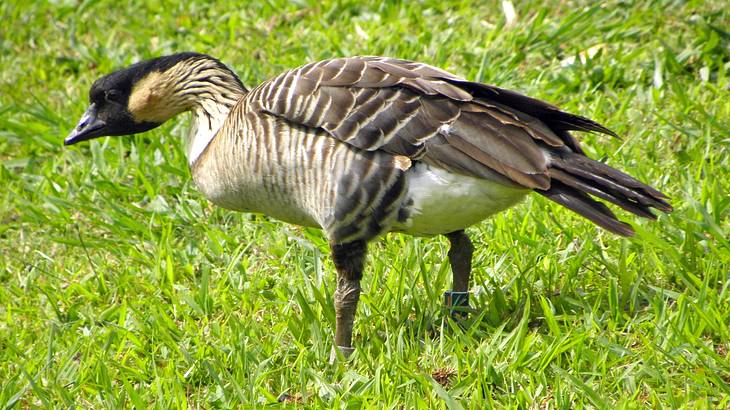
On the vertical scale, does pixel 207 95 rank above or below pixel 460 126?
below

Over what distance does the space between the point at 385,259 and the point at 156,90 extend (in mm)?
1477

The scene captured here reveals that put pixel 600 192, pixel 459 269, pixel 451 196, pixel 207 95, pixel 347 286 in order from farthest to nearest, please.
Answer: pixel 207 95, pixel 459 269, pixel 347 286, pixel 451 196, pixel 600 192

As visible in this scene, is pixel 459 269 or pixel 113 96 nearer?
pixel 459 269

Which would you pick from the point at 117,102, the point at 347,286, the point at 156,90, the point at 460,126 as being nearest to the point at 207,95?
the point at 156,90

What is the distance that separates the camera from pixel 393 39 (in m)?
7.15

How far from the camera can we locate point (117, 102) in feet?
16.9

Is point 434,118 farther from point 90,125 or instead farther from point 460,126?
point 90,125

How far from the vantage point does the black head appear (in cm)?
508

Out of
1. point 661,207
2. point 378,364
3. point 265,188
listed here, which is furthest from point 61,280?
point 661,207

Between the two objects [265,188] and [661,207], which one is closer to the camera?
[661,207]

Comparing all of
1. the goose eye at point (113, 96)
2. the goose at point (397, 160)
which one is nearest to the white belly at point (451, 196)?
the goose at point (397, 160)

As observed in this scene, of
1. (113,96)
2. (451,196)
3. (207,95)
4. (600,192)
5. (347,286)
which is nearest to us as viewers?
(600,192)

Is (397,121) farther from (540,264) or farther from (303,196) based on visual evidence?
(540,264)

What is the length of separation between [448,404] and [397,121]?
A: 1.19 m
